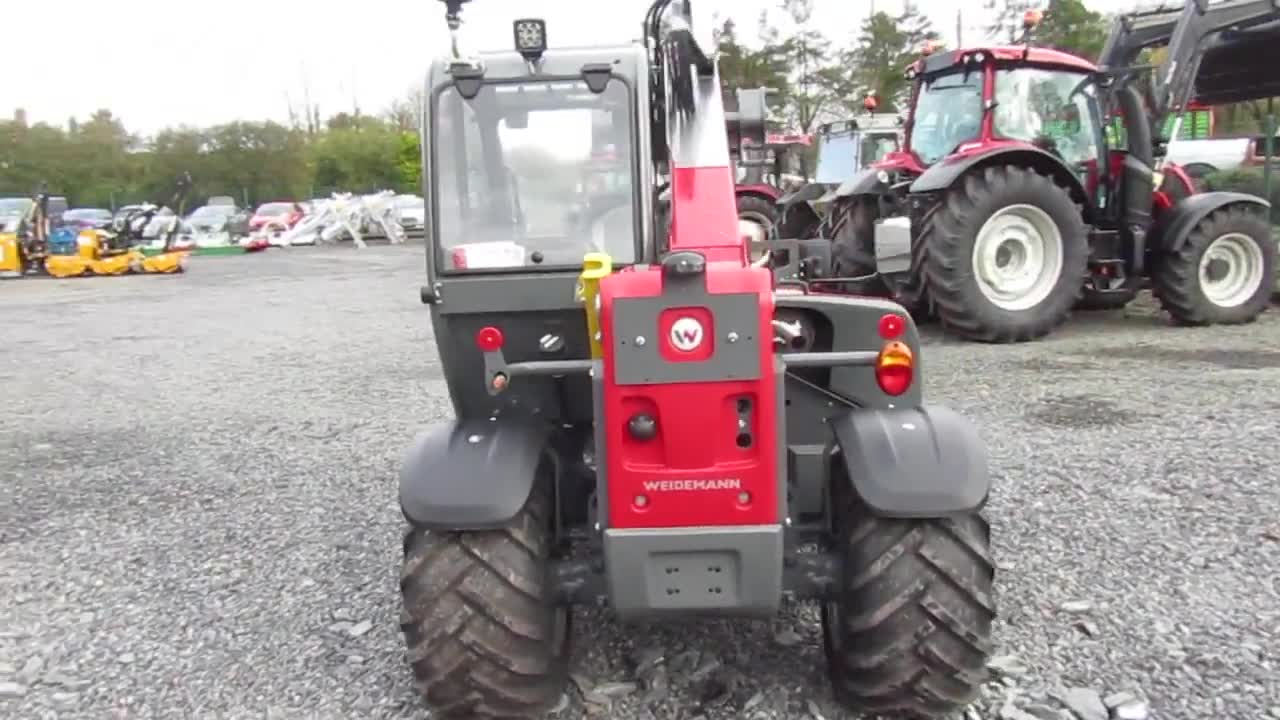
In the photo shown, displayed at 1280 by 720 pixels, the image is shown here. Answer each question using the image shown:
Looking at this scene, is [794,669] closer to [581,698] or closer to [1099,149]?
[581,698]

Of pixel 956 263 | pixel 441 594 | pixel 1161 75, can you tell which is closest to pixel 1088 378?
pixel 956 263

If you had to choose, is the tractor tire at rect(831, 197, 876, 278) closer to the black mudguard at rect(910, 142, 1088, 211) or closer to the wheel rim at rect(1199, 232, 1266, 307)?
the black mudguard at rect(910, 142, 1088, 211)

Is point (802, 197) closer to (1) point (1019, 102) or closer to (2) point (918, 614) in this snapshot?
(1) point (1019, 102)

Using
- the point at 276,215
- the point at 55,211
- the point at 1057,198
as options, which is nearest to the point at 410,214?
the point at 276,215

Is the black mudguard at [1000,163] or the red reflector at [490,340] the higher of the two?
the black mudguard at [1000,163]

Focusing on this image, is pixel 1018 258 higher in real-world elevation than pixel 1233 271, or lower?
higher

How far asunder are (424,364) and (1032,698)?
7.63m

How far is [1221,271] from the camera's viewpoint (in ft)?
32.3

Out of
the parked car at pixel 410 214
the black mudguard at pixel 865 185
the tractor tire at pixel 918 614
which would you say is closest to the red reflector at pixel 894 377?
the tractor tire at pixel 918 614

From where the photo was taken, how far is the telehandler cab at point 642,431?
9.29 ft

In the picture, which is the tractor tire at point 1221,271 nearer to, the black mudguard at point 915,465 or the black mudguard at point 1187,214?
the black mudguard at point 1187,214

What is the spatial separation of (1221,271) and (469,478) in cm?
895

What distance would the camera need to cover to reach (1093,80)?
9648 mm

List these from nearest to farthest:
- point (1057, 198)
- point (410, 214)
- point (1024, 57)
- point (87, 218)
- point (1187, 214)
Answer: point (1057, 198), point (1024, 57), point (1187, 214), point (87, 218), point (410, 214)
